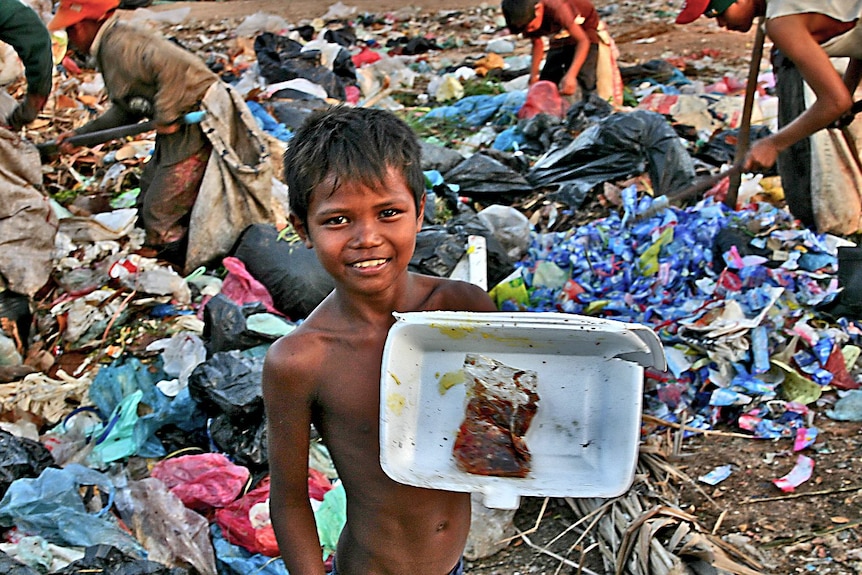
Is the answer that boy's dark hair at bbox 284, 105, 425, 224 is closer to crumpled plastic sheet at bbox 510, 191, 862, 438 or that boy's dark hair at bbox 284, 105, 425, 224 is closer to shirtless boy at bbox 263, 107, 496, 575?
shirtless boy at bbox 263, 107, 496, 575

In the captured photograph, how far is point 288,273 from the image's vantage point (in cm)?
395

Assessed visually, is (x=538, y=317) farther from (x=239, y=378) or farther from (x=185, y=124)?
(x=185, y=124)

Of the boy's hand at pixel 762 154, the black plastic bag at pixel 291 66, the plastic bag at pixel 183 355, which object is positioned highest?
the boy's hand at pixel 762 154

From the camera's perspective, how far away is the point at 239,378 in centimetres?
305

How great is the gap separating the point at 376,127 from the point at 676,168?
142 inches

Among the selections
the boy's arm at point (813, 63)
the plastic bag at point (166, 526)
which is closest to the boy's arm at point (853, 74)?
the boy's arm at point (813, 63)

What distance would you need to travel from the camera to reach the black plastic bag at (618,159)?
4.68 metres

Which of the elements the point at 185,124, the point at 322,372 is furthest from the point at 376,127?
the point at 185,124

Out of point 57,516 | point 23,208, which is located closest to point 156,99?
point 23,208

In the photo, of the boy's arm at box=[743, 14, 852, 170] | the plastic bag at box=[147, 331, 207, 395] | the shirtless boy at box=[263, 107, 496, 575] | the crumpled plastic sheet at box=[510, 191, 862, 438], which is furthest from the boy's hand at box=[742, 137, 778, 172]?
the plastic bag at box=[147, 331, 207, 395]

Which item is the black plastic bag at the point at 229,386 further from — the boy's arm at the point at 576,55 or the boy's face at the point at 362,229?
the boy's arm at the point at 576,55

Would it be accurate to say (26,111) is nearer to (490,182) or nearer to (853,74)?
(490,182)

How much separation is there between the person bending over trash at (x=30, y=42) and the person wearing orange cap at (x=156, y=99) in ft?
0.35

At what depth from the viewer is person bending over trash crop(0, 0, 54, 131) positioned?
406 centimetres
